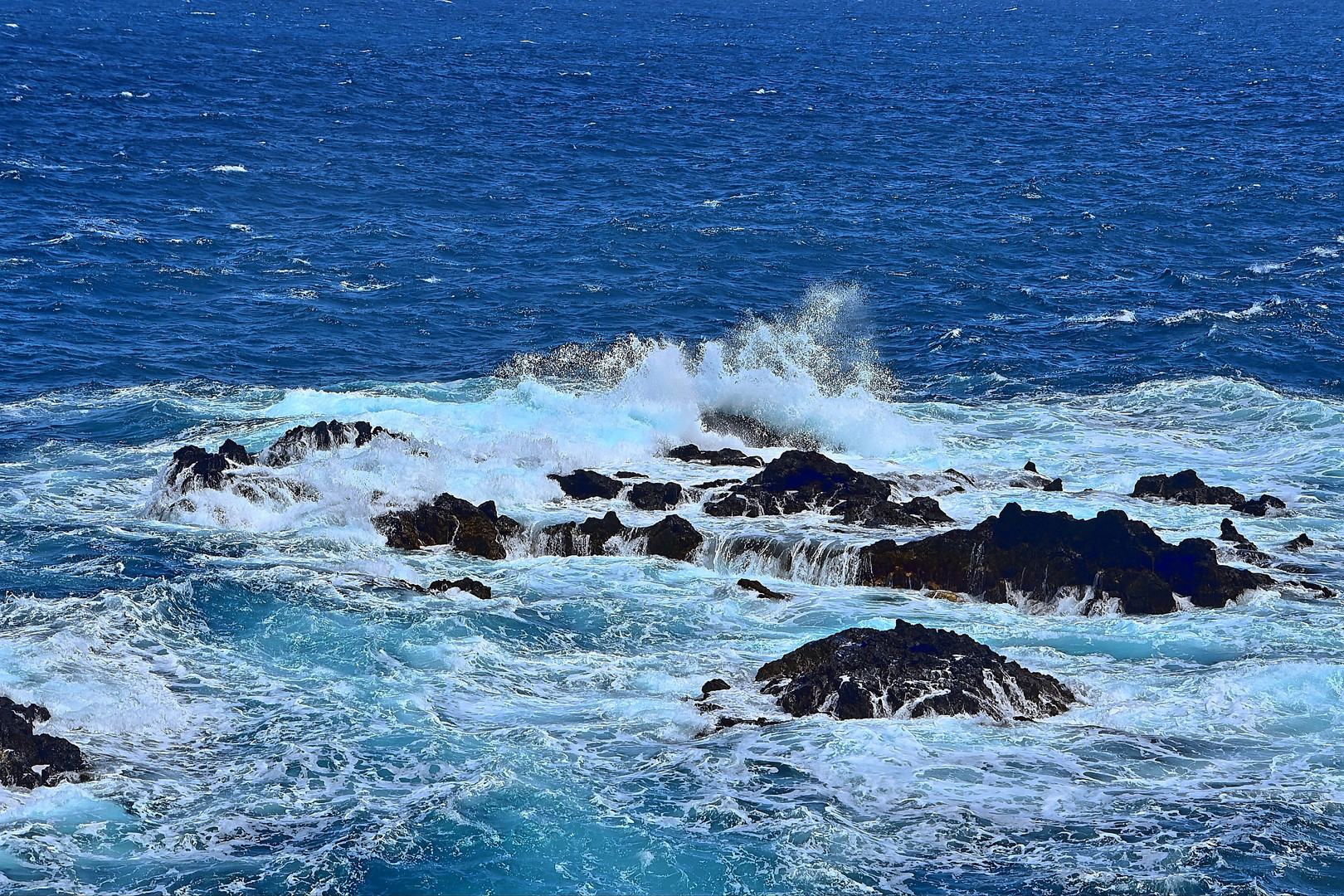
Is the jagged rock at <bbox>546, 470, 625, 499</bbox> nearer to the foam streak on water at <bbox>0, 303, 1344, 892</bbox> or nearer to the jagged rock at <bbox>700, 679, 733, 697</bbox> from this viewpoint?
the foam streak on water at <bbox>0, 303, 1344, 892</bbox>

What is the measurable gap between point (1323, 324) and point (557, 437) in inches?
951

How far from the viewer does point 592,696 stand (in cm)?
2080

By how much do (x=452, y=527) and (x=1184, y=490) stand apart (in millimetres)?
14805

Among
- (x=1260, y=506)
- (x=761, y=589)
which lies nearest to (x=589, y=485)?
(x=761, y=589)

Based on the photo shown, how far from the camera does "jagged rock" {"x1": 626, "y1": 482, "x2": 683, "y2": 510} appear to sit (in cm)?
2780

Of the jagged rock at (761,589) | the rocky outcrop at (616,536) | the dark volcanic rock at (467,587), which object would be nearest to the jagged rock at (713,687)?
the jagged rock at (761,589)

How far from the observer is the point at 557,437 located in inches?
1264

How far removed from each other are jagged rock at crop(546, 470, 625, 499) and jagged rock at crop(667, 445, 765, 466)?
9.68 feet

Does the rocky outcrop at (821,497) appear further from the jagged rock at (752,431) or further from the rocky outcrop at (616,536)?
the jagged rock at (752,431)

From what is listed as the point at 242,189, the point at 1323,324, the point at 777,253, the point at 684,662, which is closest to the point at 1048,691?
the point at 684,662

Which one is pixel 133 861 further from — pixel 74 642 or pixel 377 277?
pixel 377 277

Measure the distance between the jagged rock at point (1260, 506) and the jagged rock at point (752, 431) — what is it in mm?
9530

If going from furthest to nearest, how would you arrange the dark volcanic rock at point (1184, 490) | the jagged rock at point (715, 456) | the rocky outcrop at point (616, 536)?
the jagged rock at point (715, 456)
the dark volcanic rock at point (1184, 490)
the rocky outcrop at point (616, 536)

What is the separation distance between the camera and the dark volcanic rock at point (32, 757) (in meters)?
17.7
